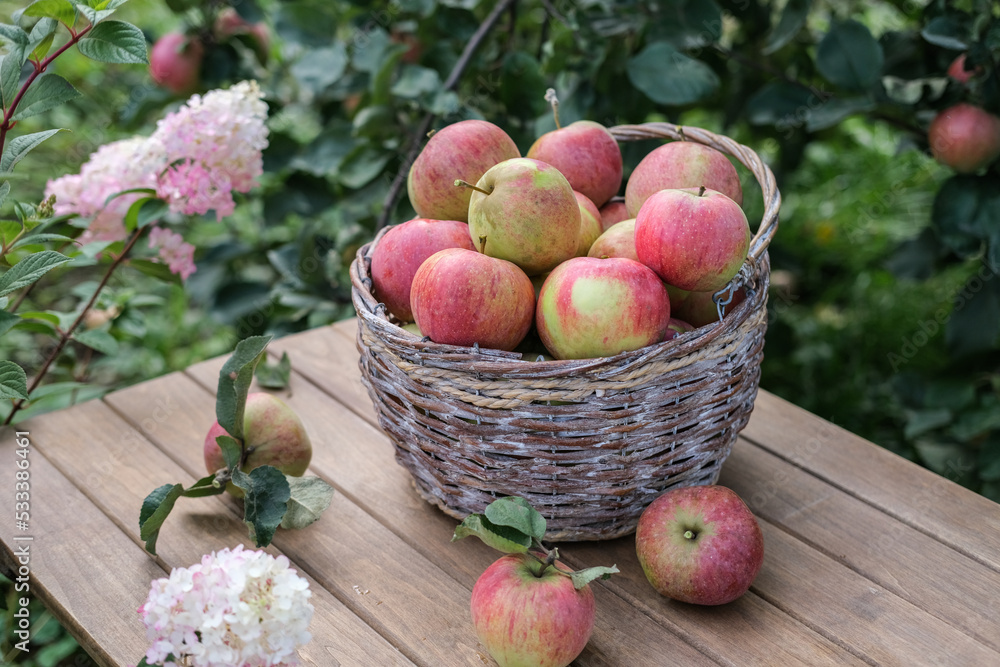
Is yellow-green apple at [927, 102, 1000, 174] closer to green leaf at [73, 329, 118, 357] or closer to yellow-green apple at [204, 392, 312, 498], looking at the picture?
yellow-green apple at [204, 392, 312, 498]

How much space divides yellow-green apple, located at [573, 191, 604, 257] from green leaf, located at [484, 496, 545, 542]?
0.34 meters

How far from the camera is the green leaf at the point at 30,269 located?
957mm

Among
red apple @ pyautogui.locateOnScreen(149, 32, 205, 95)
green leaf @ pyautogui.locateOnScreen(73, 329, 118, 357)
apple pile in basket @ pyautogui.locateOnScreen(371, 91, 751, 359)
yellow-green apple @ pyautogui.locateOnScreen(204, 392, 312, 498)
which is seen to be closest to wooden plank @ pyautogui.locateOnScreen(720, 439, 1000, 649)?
apple pile in basket @ pyautogui.locateOnScreen(371, 91, 751, 359)

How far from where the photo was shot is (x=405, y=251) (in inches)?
41.7

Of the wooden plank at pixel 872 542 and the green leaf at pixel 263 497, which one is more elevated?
the green leaf at pixel 263 497

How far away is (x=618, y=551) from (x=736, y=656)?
199 millimetres

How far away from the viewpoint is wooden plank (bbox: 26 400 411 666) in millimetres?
891

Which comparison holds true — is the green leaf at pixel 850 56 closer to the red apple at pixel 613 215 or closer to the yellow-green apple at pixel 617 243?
the red apple at pixel 613 215

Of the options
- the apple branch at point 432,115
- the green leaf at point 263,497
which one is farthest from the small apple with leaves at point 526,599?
the apple branch at point 432,115

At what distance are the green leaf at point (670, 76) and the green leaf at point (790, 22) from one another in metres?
0.16

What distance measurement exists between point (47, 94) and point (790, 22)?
1.34 metres

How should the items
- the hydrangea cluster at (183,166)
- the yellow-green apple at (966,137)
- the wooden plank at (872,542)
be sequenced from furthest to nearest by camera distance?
the yellow-green apple at (966,137), the hydrangea cluster at (183,166), the wooden plank at (872,542)

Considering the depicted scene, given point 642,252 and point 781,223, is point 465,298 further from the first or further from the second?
point 781,223

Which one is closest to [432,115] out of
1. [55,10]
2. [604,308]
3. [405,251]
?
[405,251]
